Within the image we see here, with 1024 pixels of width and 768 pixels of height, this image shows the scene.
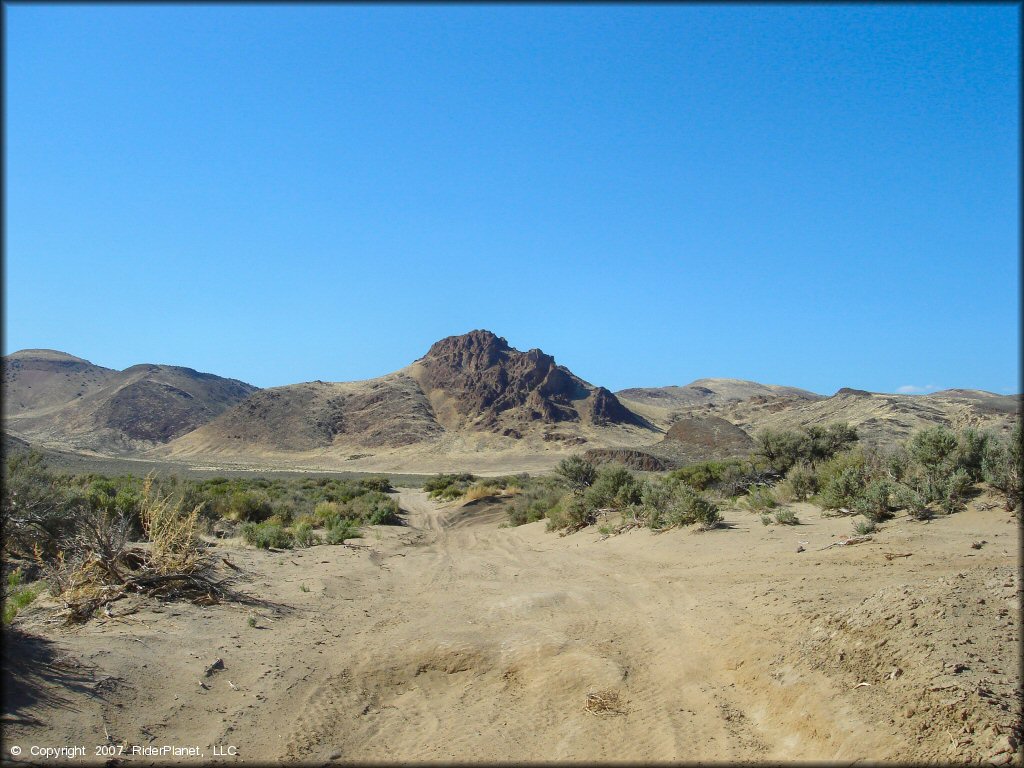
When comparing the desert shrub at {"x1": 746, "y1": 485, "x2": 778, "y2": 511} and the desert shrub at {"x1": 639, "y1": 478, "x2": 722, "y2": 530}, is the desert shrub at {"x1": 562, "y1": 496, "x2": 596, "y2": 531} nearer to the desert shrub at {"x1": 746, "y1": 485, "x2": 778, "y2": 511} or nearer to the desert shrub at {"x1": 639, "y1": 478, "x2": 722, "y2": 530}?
the desert shrub at {"x1": 639, "y1": 478, "x2": 722, "y2": 530}

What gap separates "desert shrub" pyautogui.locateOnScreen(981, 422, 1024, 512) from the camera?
9.88 meters

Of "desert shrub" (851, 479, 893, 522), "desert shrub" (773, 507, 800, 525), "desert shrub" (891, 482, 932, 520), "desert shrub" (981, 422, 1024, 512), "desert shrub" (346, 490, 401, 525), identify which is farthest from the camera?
"desert shrub" (346, 490, 401, 525)

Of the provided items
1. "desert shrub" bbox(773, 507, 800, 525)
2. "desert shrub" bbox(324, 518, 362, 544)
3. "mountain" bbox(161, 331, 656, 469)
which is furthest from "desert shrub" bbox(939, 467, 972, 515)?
"mountain" bbox(161, 331, 656, 469)

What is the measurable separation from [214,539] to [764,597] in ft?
42.5

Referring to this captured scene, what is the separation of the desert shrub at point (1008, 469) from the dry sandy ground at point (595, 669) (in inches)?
15.3

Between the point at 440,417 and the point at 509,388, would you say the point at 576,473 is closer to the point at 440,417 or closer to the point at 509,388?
the point at 509,388

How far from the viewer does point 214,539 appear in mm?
15359

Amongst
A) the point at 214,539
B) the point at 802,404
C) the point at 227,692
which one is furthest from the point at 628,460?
the point at 802,404

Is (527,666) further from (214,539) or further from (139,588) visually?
(214,539)

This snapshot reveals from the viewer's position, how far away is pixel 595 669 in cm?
667

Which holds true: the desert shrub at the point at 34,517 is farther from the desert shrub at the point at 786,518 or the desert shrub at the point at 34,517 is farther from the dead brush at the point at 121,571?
the desert shrub at the point at 786,518

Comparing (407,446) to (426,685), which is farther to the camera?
(407,446)

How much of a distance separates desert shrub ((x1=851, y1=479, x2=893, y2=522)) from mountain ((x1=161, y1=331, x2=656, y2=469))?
236 ft

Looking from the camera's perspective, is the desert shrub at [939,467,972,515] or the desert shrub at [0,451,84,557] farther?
the desert shrub at [939,467,972,515]
